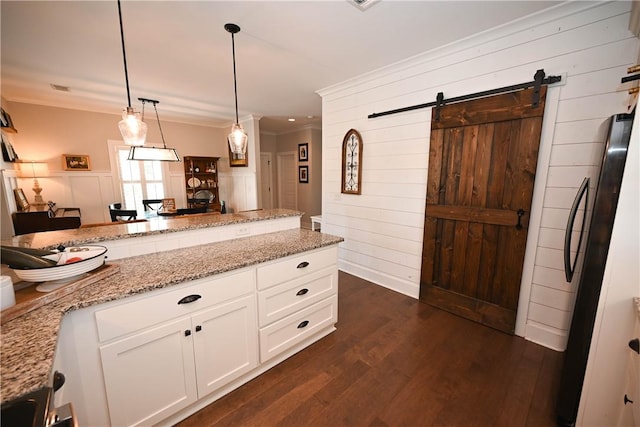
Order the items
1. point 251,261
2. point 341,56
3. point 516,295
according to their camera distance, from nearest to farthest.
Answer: point 251,261 < point 516,295 < point 341,56

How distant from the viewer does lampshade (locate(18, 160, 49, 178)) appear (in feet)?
14.1

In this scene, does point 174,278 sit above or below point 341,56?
below

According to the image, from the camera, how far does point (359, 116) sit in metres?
3.34

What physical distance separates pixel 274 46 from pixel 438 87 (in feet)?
5.60

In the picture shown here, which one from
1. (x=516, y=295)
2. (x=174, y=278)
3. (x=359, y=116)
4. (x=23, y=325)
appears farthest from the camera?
(x=359, y=116)

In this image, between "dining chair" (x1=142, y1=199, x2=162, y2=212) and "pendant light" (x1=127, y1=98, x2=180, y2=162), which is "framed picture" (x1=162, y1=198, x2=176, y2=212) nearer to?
"dining chair" (x1=142, y1=199, x2=162, y2=212)

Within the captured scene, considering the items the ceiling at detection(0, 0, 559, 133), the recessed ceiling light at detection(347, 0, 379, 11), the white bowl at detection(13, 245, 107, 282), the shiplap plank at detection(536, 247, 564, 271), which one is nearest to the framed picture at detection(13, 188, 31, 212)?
the ceiling at detection(0, 0, 559, 133)

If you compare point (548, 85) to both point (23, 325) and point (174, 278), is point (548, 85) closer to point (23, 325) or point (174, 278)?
point (174, 278)

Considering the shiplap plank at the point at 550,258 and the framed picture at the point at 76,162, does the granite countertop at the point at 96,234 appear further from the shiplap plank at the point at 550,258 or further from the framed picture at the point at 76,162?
the framed picture at the point at 76,162

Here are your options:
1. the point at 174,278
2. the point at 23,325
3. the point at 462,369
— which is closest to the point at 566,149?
the point at 462,369

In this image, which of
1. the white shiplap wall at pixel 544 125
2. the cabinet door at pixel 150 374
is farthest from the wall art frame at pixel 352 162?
the cabinet door at pixel 150 374

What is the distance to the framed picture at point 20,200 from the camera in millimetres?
3895

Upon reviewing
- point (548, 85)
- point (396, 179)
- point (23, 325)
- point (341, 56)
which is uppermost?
point (341, 56)

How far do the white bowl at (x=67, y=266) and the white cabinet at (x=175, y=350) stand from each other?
263 millimetres
